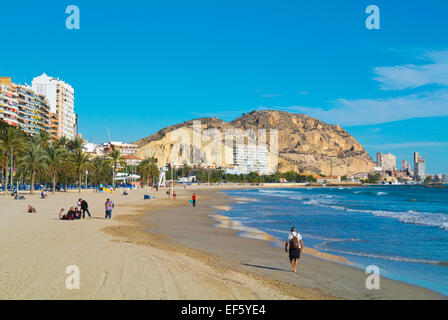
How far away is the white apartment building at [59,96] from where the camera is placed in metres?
123

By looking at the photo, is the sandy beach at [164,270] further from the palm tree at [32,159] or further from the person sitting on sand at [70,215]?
the palm tree at [32,159]

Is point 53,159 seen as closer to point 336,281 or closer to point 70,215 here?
point 70,215

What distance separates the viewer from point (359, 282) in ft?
33.9

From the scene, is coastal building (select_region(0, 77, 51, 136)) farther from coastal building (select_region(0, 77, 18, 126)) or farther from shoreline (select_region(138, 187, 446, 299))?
shoreline (select_region(138, 187, 446, 299))

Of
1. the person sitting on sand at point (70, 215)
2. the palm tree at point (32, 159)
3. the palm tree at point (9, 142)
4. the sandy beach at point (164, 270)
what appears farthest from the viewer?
the palm tree at point (32, 159)

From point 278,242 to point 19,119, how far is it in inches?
3867

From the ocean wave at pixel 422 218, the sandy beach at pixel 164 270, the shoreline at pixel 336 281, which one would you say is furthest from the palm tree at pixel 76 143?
the shoreline at pixel 336 281

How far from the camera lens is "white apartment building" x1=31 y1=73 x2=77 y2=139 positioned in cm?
12288

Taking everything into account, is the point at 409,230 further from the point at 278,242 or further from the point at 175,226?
the point at 175,226

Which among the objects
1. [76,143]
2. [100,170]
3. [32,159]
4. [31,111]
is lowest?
[100,170]

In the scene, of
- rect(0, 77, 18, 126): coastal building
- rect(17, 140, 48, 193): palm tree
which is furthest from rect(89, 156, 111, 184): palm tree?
rect(17, 140, 48, 193): palm tree

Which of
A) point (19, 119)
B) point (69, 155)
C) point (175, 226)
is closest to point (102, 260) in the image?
point (175, 226)

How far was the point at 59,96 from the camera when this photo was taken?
127062 mm

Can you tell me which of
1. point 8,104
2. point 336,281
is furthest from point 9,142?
point 8,104
